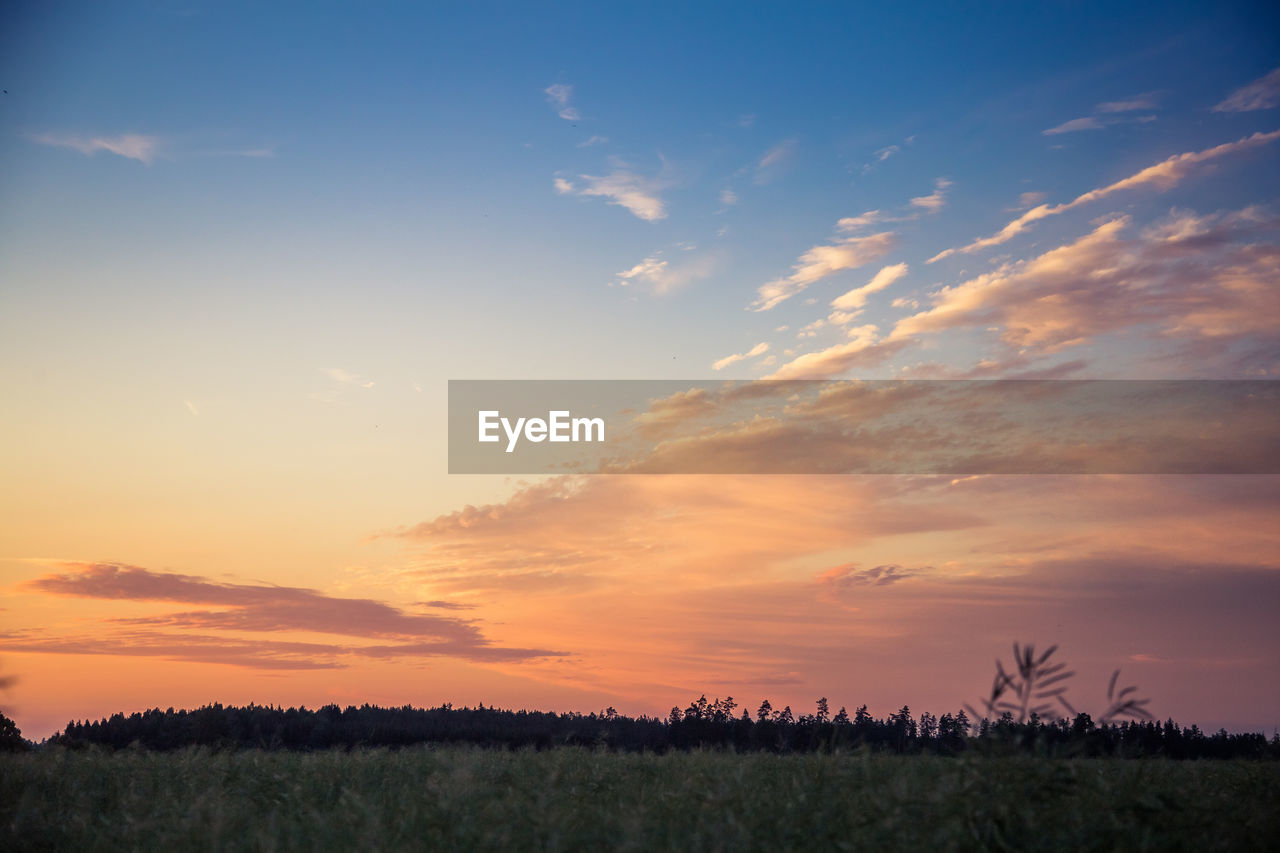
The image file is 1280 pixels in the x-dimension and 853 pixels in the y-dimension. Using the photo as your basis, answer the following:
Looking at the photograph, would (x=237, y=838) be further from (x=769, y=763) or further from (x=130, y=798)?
(x=769, y=763)

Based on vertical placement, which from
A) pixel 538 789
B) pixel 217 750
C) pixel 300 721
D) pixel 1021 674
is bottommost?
pixel 300 721

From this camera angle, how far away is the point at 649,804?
493 inches

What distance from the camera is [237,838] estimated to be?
42.3 feet

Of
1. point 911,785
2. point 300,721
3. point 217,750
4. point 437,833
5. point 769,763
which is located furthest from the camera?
point 300,721

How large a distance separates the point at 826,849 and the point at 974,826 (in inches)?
62.6

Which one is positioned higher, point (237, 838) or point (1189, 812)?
point (1189, 812)

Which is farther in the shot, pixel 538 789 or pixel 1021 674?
pixel 538 789

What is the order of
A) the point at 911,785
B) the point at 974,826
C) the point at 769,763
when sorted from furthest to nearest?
the point at 769,763, the point at 911,785, the point at 974,826

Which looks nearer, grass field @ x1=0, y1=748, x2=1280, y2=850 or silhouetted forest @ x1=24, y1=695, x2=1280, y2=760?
grass field @ x1=0, y1=748, x2=1280, y2=850

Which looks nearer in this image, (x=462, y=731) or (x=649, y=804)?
(x=649, y=804)

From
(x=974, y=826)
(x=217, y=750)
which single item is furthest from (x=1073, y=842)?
(x=217, y=750)

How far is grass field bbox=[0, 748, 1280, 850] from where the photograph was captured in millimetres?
9773

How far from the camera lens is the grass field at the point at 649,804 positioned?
9.77m

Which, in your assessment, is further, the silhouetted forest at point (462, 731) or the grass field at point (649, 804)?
the silhouetted forest at point (462, 731)
